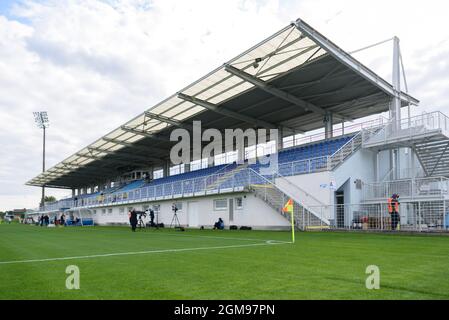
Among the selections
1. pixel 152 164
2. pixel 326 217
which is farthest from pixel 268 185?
pixel 152 164

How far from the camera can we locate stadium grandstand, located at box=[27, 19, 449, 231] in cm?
A: 2102

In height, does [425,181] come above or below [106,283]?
above

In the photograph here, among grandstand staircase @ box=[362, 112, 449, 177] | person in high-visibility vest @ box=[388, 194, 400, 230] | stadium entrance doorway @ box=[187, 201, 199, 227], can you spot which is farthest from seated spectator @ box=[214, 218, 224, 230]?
person in high-visibility vest @ box=[388, 194, 400, 230]

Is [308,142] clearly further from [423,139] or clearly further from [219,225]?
[423,139]

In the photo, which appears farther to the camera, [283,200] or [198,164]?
[198,164]

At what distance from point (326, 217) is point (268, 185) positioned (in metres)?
4.80

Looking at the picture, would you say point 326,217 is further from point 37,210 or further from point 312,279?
point 37,210

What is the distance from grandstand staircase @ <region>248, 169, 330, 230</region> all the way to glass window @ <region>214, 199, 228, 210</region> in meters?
3.53

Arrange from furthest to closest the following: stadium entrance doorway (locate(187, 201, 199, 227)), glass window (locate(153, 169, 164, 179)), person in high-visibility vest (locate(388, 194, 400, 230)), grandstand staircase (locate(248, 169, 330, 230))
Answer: glass window (locate(153, 169, 164, 179)) < stadium entrance doorway (locate(187, 201, 199, 227)) < grandstand staircase (locate(248, 169, 330, 230)) < person in high-visibility vest (locate(388, 194, 400, 230))

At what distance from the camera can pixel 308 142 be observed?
107 ft

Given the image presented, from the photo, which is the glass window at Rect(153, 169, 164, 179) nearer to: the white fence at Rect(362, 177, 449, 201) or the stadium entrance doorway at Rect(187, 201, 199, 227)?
the stadium entrance doorway at Rect(187, 201, 199, 227)

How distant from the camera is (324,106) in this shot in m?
31.7

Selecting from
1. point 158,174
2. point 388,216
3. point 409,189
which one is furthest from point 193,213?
point 158,174

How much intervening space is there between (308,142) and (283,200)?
10236mm
